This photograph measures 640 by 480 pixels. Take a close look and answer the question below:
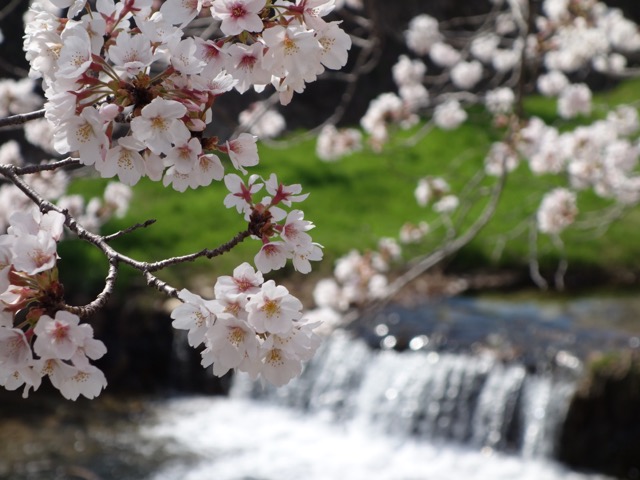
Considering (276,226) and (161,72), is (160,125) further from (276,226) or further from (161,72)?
(276,226)

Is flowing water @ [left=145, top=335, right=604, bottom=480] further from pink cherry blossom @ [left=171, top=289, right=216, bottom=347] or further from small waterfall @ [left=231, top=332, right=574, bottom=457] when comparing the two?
pink cherry blossom @ [left=171, top=289, right=216, bottom=347]

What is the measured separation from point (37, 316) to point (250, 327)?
283 mm

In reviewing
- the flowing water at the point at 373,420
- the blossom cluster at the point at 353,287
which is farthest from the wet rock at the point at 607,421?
the blossom cluster at the point at 353,287

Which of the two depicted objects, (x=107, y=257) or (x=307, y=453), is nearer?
(x=107, y=257)

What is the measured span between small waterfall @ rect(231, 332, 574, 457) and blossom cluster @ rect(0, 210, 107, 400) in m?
4.51

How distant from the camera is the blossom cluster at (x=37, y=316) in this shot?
107cm

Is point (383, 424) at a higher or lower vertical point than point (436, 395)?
lower

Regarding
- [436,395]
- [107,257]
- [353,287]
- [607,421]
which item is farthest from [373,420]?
[107,257]

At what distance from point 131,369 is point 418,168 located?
12.9ft

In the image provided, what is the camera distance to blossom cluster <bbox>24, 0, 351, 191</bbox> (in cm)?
112

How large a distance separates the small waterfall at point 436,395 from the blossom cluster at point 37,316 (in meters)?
4.51

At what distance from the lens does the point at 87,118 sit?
1.12 m

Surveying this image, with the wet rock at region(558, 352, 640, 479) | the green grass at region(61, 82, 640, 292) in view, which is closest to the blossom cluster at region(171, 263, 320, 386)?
the wet rock at region(558, 352, 640, 479)

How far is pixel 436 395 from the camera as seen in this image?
219 inches
